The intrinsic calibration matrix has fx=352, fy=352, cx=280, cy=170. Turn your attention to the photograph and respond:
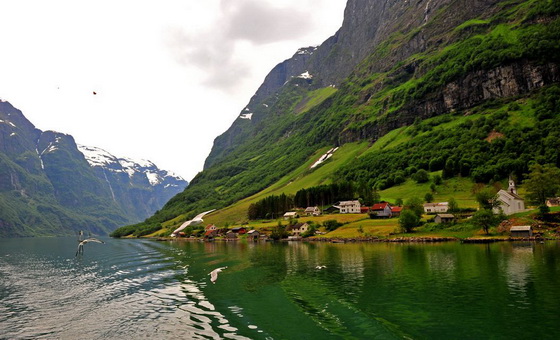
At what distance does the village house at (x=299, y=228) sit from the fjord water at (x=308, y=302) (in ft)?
298

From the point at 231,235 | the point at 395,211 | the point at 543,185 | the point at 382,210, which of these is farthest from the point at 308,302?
the point at 231,235

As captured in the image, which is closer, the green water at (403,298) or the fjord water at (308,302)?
the green water at (403,298)

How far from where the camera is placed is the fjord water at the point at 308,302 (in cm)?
2842

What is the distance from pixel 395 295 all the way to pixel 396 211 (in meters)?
118

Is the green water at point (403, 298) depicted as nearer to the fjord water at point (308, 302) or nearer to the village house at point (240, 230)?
the fjord water at point (308, 302)

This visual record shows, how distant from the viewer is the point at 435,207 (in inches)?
5600

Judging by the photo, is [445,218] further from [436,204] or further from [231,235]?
[231,235]

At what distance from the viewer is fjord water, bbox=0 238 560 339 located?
1119 inches

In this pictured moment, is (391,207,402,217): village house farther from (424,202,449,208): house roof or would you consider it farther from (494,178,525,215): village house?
(494,178,525,215): village house

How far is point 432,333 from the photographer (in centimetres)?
2628

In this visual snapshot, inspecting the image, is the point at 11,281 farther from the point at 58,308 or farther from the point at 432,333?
the point at 432,333

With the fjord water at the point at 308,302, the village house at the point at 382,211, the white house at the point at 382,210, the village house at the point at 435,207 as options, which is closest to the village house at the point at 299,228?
the village house at the point at 382,211

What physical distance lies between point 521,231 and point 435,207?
49088mm

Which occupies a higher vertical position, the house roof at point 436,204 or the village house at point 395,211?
the house roof at point 436,204
